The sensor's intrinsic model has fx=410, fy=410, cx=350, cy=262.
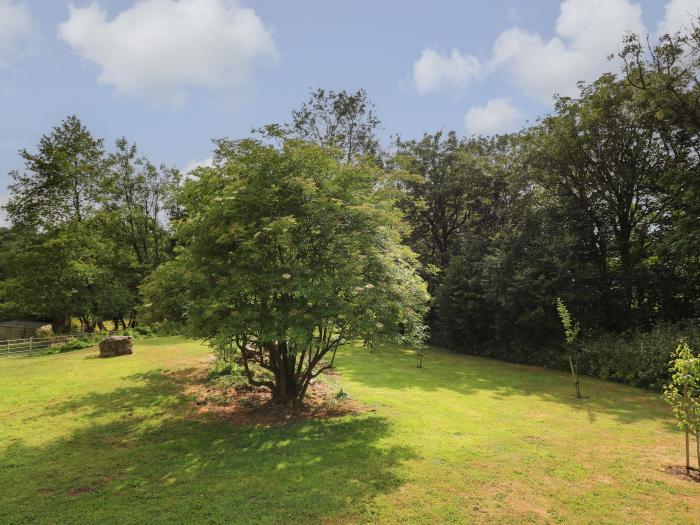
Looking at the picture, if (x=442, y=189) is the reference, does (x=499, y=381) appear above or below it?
below

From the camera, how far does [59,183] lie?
32344 millimetres

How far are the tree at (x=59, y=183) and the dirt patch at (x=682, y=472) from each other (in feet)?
127

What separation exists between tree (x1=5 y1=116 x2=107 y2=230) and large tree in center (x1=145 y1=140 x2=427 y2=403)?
2714 cm

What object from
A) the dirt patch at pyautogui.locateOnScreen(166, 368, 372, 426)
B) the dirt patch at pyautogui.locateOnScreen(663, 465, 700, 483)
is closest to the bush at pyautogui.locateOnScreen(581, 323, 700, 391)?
the dirt patch at pyautogui.locateOnScreen(663, 465, 700, 483)

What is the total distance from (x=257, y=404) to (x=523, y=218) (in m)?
21.5

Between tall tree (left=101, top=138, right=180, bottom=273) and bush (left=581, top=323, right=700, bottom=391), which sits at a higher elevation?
tall tree (left=101, top=138, right=180, bottom=273)

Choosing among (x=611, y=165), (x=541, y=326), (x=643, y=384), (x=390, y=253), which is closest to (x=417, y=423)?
(x=390, y=253)

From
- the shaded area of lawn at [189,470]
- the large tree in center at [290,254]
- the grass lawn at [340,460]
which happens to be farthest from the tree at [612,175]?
the shaded area of lawn at [189,470]

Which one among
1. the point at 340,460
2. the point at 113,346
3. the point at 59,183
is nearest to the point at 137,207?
the point at 59,183

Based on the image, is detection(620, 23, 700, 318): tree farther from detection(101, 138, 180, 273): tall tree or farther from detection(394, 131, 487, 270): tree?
detection(101, 138, 180, 273): tall tree

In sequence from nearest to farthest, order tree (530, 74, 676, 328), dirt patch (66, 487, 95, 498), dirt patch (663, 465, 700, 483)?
dirt patch (66, 487, 95, 498), dirt patch (663, 465, 700, 483), tree (530, 74, 676, 328)

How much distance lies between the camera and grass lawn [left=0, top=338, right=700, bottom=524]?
728cm

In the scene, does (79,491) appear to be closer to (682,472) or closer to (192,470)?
(192,470)

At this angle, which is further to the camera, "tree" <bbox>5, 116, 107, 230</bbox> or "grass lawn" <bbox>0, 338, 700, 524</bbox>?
"tree" <bbox>5, 116, 107, 230</bbox>
